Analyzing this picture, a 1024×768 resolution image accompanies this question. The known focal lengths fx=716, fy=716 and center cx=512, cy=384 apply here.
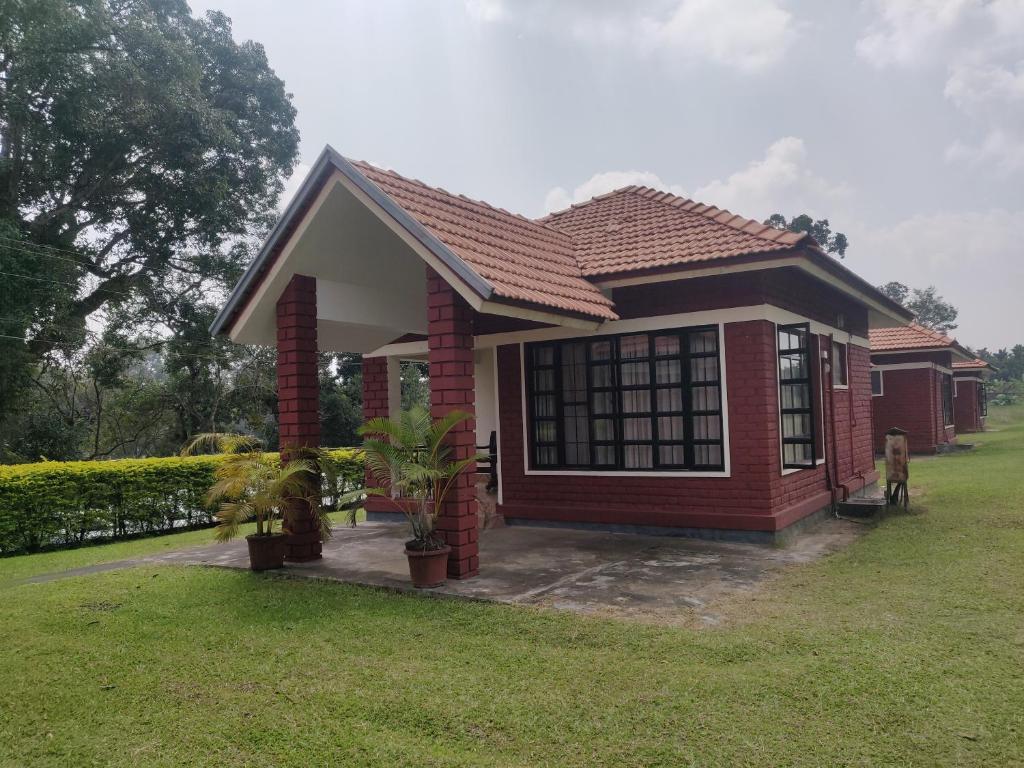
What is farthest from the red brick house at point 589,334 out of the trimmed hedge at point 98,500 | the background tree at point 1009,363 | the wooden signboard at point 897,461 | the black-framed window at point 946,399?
the background tree at point 1009,363

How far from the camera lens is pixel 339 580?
7129 mm

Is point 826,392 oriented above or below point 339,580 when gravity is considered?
above

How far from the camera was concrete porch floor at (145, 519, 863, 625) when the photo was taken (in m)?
6.04

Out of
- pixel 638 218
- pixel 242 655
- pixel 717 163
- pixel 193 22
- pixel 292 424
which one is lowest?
pixel 242 655

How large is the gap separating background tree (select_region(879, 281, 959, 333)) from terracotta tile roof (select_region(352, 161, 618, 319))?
2283 inches

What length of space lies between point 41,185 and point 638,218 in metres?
15.3

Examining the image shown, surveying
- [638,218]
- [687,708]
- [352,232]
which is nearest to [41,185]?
[352,232]

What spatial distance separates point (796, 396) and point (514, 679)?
6521mm

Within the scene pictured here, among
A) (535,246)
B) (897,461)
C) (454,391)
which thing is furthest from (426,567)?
(897,461)

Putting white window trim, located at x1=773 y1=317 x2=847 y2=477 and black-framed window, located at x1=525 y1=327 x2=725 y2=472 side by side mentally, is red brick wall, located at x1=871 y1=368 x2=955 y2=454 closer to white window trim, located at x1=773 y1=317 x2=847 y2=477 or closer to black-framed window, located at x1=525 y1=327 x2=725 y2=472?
white window trim, located at x1=773 y1=317 x2=847 y2=477

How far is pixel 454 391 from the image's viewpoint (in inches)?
266

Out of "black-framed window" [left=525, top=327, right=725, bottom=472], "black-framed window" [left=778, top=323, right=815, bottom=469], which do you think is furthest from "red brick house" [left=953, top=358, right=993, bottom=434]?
"black-framed window" [left=525, top=327, right=725, bottom=472]

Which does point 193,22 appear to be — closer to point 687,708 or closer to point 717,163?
point 717,163

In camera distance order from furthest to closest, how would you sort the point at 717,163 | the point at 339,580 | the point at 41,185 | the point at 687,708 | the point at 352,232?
the point at 41,185 < the point at 717,163 < the point at 352,232 < the point at 339,580 < the point at 687,708
